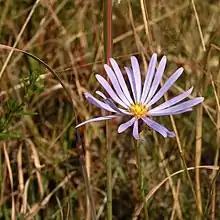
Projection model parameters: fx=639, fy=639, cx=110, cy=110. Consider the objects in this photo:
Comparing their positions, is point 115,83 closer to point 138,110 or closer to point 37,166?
point 138,110

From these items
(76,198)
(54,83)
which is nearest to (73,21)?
(54,83)

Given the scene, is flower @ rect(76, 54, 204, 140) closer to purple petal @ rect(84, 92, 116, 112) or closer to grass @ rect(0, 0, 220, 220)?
→ purple petal @ rect(84, 92, 116, 112)

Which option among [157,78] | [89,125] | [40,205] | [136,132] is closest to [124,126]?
[136,132]

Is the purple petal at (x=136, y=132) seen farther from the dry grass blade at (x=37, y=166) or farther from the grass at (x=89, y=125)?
the dry grass blade at (x=37, y=166)

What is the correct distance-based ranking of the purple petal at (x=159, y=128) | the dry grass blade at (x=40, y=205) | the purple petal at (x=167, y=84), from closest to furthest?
the purple petal at (x=159, y=128)
the purple petal at (x=167, y=84)
the dry grass blade at (x=40, y=205)

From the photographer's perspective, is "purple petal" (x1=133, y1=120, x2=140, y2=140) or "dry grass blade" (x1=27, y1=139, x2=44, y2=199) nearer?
"purple petal" (x1=133, y1=120, x2=140, y2=140)

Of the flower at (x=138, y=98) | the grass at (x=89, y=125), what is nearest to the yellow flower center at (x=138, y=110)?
the flower at (x=138, y=98)

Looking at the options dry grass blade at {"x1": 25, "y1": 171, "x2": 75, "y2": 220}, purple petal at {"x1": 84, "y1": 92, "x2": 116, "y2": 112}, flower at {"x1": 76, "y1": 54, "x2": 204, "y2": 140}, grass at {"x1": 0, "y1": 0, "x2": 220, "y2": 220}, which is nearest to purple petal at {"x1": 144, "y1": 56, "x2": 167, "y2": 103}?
flower at {"x1": 76, "y1": 54, "x2": 204, "y2": 140}
